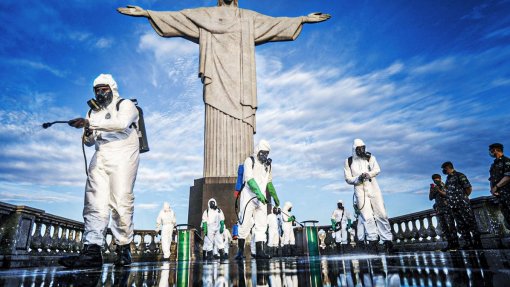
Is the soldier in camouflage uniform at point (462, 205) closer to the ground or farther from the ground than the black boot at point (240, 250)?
farther from the ground

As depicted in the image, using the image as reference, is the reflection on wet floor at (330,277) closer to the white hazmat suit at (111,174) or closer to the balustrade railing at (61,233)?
the white hazmat suit at (111,174)

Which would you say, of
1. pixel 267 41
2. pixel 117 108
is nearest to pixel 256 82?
pixel 267 41

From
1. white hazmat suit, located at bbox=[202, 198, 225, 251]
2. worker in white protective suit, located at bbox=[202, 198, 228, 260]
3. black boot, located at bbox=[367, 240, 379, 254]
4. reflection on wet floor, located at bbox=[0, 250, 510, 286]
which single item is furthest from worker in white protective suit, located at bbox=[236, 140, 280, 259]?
white hazmat suit, located at bbox=[202, 198, 225, 251]

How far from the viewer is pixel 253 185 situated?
5414mm

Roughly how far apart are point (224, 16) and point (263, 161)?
29.0 ft

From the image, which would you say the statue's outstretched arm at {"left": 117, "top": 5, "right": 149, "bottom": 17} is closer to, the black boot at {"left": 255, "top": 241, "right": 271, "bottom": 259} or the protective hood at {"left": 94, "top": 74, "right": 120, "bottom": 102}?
the protective hood at {"left": 94, "top": 74, "right": 120, "bottom": 102}

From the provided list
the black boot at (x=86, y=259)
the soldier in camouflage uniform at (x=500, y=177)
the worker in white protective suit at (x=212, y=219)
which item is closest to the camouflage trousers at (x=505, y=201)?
the soldier in camouflage uniform at (x=500, y=177)

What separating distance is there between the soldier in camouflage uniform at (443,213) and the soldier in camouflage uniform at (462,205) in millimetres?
308

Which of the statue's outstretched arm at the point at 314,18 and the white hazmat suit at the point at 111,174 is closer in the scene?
the white hazmat suit at the point at 111,174

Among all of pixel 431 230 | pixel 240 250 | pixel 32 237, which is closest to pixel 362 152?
pixel 240 250

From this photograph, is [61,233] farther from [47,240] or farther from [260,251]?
[260,251]

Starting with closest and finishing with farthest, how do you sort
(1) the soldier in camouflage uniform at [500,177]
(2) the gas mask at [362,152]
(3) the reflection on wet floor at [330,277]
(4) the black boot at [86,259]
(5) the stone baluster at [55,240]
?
(3) the reflection on wet floor at [330,277] → (4) the black boot at [86,259] → (1) the soldier in camouflage uniform at [500,177] → (2) the gas mask at [362,152] → (5) the stone baluster at [55,240]

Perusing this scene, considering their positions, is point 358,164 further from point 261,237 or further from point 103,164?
point 103,164

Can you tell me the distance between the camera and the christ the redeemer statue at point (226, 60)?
1141cm
